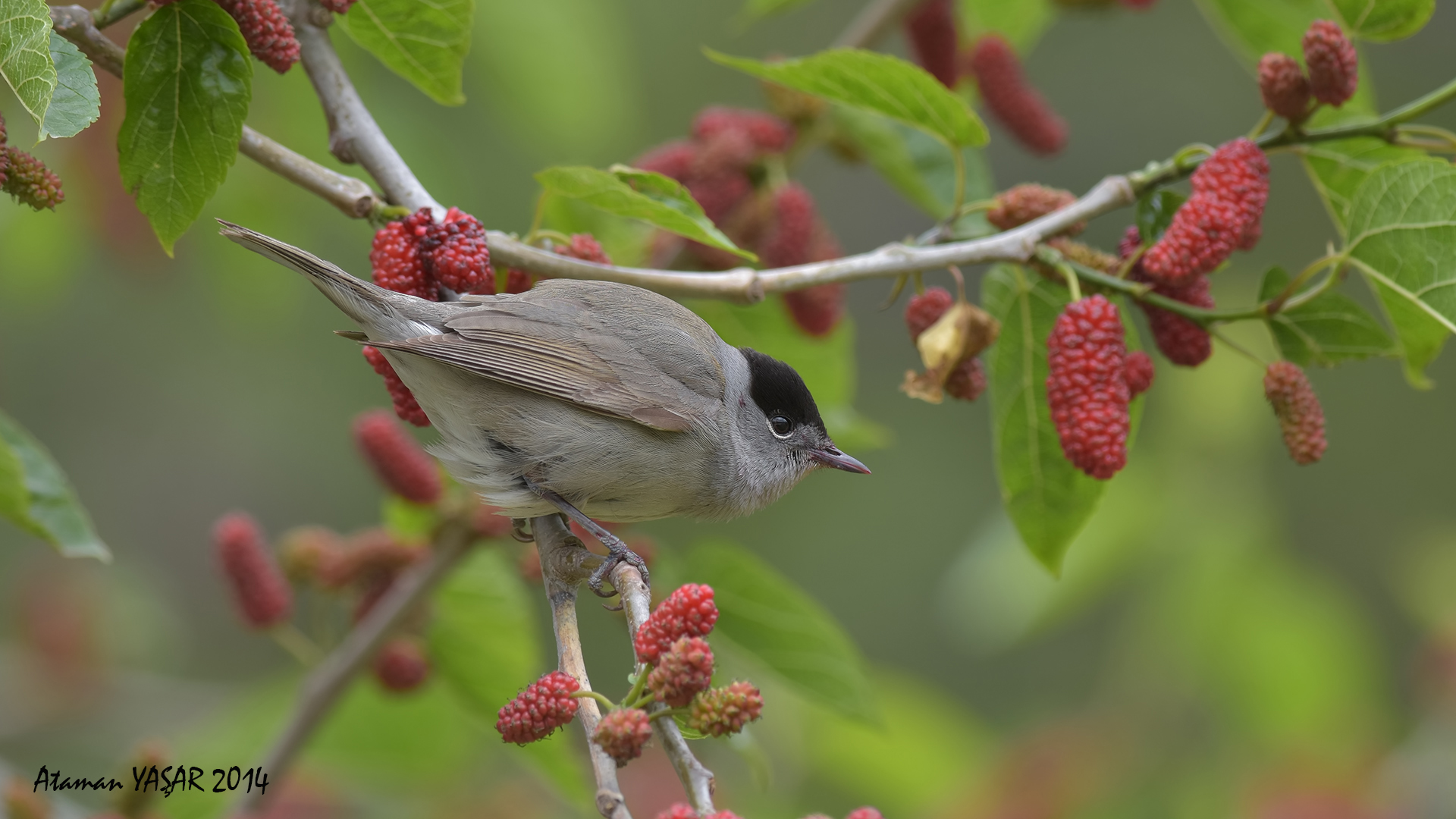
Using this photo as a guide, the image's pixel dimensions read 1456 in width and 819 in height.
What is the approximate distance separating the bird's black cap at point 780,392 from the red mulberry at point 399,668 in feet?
3.93

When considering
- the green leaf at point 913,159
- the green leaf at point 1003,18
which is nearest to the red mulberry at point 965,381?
the green leaf at point 913,159

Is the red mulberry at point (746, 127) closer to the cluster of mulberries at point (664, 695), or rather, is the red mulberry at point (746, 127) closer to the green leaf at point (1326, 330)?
the green leaf at point (1326, 330)

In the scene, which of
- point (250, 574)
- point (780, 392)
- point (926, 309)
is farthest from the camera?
point (780, 392)

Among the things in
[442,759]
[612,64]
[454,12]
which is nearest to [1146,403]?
[612,64]

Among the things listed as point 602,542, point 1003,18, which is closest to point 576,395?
point 602,542

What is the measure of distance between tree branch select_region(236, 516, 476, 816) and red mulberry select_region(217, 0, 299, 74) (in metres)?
1.51

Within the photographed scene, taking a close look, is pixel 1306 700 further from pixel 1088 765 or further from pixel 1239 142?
pixel 1239 142

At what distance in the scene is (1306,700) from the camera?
410 centimetres

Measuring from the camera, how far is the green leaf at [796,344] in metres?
3.73

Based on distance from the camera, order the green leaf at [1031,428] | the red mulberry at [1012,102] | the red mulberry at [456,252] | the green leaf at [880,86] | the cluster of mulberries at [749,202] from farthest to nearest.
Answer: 1. the red mulberry at [1012,102]
2. the cluster of mulberries at [749,202]
3. the green leaf at [1031,428]
4. the green leaf at [880,86]
5. the red mulberry at [456,252]

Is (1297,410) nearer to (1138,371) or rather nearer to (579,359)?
(1138,371)

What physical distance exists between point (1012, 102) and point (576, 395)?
172 centimetres

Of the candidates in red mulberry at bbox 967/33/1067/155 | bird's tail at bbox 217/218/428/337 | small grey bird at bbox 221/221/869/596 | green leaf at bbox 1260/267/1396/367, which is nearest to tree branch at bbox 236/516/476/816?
small grey bird at bbox 221/221/869/596

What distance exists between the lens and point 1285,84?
271cm
